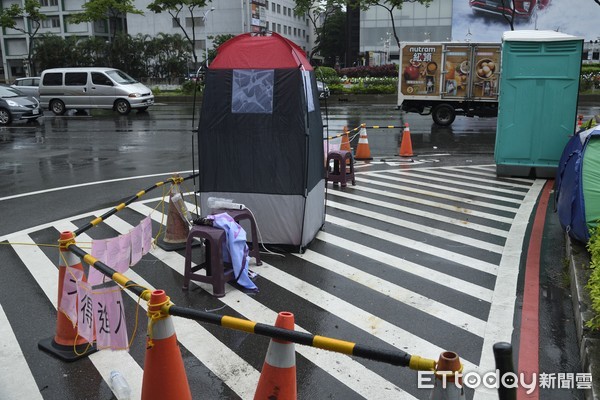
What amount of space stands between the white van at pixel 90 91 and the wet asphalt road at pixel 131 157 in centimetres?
63

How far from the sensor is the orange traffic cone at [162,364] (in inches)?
140

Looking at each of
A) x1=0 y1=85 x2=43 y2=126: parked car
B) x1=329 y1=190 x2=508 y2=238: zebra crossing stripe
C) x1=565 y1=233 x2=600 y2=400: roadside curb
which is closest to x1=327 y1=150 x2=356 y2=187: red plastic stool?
x1=329 y1=190 x2=508 y2=238: zebra crossing stripe

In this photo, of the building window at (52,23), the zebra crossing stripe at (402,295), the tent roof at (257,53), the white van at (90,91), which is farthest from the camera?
the building window at (52,23)

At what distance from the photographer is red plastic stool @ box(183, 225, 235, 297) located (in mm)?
5859

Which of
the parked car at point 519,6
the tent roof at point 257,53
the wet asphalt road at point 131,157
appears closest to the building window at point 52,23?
the wet asphalt road at point 131,157

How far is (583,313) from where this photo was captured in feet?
15.4

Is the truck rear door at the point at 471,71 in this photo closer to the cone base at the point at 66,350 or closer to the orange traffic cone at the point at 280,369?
the cone base at the point at 66,350

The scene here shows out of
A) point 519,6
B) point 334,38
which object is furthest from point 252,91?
point 334,38

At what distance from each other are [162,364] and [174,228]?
13.3 feet

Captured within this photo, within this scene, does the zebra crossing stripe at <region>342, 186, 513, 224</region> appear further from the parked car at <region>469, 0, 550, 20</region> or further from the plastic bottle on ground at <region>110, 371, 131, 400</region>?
the parked car at <region>469, 0, 550, 20</region>

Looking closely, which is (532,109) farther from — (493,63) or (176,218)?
(493,63)

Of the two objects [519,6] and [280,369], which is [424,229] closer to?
[280,369]

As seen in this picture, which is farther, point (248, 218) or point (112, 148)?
point (112, 148)

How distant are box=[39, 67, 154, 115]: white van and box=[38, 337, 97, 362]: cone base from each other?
23.6 meters
